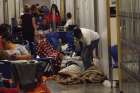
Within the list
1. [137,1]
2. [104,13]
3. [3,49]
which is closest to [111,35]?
[104,13]

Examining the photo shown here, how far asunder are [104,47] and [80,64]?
1.06 metres

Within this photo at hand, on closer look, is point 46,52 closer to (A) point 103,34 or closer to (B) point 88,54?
(B) point 88,54

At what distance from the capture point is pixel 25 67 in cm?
768

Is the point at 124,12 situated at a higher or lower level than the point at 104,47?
higher

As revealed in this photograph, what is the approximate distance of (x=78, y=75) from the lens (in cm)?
1166

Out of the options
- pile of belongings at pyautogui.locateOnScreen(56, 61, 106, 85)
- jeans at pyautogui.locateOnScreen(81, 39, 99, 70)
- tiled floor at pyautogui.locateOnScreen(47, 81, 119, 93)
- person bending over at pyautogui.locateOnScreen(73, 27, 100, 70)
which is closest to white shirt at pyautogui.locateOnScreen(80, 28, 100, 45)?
person bending over at pyautogui.locateOnScreen(73, 27, 100, 70)

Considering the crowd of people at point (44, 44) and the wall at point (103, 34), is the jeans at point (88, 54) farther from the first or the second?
the wall at point (103, 34)

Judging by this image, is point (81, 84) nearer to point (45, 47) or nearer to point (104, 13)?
point (104, 13)

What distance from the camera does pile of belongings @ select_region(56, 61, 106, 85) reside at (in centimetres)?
1141

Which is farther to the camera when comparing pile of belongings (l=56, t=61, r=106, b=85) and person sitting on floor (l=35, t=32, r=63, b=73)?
person sitting on floor (l=35, t=32, r=63, b=73)

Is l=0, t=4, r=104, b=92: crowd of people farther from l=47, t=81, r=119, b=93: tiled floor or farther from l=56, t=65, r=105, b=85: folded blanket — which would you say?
l=47, t=81, r=119, b=93: tiled floor

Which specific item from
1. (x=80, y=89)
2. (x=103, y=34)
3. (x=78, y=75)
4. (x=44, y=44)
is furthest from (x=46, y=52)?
(x=80, y=89)

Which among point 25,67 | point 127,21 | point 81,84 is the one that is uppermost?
point 127,21

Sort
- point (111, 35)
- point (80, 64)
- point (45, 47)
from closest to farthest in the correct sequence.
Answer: point (111, 35) < point (80, 64) < point (45, 47)
